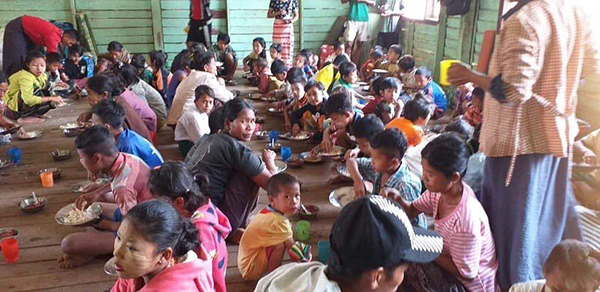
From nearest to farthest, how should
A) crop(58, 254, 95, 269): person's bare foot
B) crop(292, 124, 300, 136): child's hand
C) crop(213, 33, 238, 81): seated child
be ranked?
1. crop(58, 254, 95, 269): person's bare foot
2. crop(292, 124, 300, 136): child's hand
3. crop(213, 33, 238, 81): seated child

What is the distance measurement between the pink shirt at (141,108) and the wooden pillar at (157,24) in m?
5.92

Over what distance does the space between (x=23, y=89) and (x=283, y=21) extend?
4.37 metres

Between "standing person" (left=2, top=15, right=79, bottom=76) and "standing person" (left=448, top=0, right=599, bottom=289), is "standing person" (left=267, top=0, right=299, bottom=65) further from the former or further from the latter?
"standing person" (left=448, top=0, right=599, bottom=289)

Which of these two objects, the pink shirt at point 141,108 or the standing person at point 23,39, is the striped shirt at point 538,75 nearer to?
the pink shirt at point 141,108

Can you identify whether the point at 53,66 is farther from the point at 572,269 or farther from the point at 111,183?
the point at 572,269

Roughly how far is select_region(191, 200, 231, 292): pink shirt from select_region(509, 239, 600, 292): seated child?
1450mm

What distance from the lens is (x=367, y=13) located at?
30.2 feet

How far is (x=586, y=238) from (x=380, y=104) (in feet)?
Answer: 7.10

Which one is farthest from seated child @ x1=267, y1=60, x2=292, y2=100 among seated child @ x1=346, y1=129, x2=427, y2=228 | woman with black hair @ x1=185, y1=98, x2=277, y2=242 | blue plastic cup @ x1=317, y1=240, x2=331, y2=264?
blue plastic cup @ x1=317, y1=240, x2=331, y2=264

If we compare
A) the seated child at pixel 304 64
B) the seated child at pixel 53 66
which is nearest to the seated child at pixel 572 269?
the seated child at pixel 304 64

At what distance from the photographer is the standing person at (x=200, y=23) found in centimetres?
855

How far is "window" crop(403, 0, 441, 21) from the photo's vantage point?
308 inches

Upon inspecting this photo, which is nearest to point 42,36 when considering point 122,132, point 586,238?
point 122,132

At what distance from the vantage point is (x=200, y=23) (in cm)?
866
